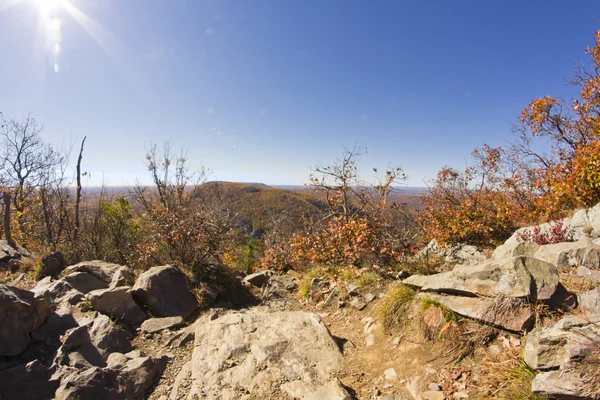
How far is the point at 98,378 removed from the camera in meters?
Result: 3.66

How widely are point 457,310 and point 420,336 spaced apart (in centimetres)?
67

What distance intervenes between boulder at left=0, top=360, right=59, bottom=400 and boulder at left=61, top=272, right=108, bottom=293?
3.61 metres

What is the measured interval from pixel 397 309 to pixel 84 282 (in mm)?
7448

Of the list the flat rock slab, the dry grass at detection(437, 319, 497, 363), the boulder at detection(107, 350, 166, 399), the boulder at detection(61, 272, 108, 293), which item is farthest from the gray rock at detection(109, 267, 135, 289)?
the dry grass at detection(437, 319, 497, 363)

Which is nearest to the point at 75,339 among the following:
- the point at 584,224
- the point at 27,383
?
the point at 27,383

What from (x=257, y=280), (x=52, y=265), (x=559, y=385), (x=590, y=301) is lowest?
(x=257, y=280)

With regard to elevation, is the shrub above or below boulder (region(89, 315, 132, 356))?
above

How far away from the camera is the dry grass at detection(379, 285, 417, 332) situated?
186 inches

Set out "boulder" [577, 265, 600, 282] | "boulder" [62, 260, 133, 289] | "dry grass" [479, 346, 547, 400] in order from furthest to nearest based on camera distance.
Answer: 1. "boulder" [62, 260, 133, 289]
2. "boulder" [577, 265, 600, 282]
3. "dry grass" [479, 346, 547, 400]

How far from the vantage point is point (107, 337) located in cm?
488

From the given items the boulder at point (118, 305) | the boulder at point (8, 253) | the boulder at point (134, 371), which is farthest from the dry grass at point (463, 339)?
the boulder at point (8, 253)

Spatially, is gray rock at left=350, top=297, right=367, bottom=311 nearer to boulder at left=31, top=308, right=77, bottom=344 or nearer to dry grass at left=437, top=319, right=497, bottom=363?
dry grass at left=437, top=319, right=497, bottom=363

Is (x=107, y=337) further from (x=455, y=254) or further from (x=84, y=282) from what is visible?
(x=455, y=254)

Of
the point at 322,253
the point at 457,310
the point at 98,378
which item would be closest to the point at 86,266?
the point at 98,378
